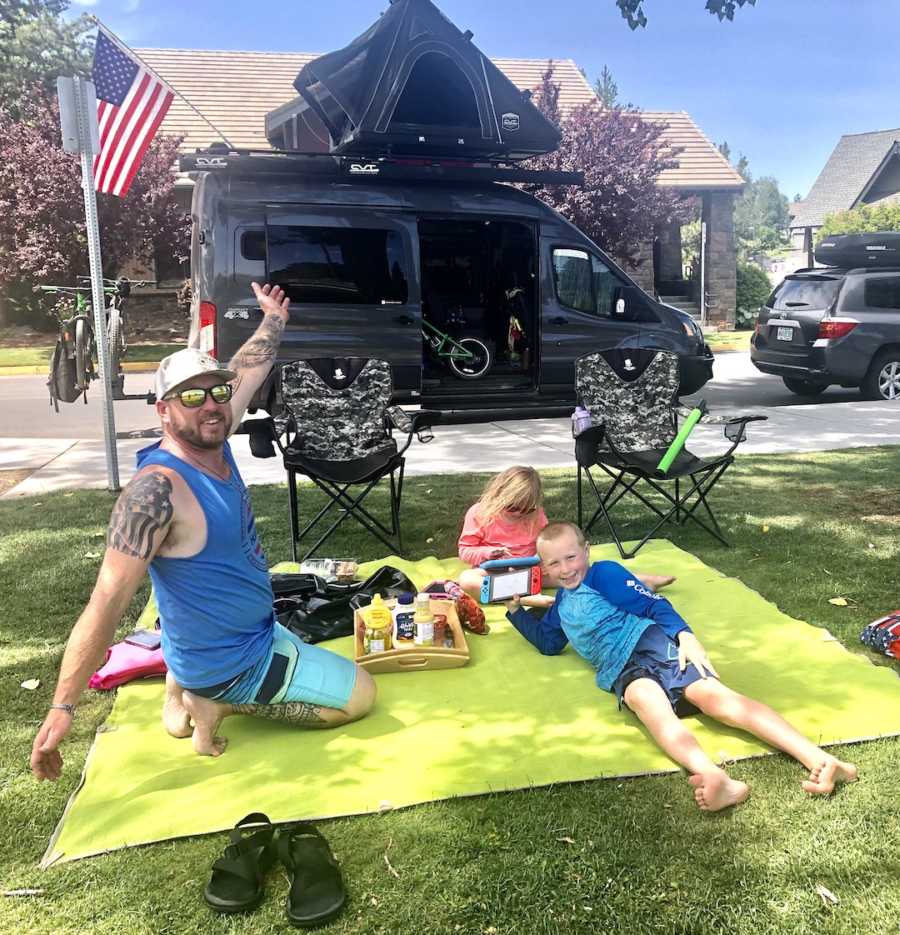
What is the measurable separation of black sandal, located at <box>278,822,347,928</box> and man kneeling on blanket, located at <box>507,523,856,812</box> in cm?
104

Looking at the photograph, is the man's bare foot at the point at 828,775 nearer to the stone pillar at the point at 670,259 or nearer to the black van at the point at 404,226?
the black van at the point at 404,226

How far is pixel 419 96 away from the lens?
24.6 ft

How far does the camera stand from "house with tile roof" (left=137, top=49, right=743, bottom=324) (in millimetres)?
19438

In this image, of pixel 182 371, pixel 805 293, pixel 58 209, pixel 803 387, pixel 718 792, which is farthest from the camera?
pixel 58 209

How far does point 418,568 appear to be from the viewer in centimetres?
448

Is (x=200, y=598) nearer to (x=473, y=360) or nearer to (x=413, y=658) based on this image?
(x=413, y=658)

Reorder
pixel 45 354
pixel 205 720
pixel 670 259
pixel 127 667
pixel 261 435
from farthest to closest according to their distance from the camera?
pixel 670 259 < pixel 45 354 < pixel 261 435 < pixel 127 667 < pixel 205 720

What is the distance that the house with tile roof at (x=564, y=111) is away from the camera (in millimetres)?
19438

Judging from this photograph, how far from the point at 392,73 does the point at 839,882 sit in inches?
266

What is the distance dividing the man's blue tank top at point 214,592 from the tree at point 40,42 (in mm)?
26395

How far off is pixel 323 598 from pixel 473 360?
18.0ft

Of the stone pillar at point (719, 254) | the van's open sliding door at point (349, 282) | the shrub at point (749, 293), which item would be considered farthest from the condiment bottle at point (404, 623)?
the shrub at point (749, 293)

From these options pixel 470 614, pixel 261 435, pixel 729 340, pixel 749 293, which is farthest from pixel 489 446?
pixel 749 293

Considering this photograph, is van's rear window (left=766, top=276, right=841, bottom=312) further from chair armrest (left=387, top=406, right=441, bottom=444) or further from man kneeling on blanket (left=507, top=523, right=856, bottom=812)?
man kneeling on blanket (left=507, top=523, right=856, bottom=812)
